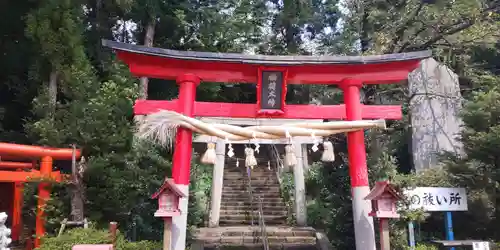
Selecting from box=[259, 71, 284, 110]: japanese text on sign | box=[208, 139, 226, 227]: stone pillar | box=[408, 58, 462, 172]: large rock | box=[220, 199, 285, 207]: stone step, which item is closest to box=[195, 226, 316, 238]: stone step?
box=[208, 139, 226, 227]: stone pillar

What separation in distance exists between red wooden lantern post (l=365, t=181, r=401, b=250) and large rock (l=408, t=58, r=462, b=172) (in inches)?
179

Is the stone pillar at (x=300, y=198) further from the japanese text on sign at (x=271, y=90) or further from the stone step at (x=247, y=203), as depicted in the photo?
the japanese text on sign at (x=271, y=90)

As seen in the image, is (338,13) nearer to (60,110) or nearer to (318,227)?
(318,227)

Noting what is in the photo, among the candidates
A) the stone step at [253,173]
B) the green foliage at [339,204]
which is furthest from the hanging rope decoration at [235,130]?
the stone step at [253,173]

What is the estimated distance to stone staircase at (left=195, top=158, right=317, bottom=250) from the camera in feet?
33.0

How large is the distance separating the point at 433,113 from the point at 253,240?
19.5 feet

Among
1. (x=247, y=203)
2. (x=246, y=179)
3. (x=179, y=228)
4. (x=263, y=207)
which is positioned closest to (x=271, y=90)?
(x=179, y=228)

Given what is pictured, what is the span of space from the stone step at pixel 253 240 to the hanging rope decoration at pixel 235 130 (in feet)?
14.0

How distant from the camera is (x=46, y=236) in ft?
23.9

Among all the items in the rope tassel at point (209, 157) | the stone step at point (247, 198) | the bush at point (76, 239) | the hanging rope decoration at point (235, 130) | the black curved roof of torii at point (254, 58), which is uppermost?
the black curved roof of torii at point (254, 58)

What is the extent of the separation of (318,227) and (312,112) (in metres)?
5.87

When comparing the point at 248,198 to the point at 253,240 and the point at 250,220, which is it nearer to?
the point at 250,220

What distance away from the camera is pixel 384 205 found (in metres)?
6.07

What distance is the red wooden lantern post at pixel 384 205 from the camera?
19.6 feet
